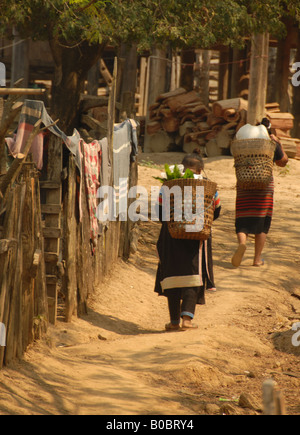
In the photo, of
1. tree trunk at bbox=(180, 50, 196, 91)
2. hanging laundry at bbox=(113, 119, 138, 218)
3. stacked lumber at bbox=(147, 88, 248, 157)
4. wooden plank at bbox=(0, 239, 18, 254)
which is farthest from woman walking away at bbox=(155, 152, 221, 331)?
tree trunk at bbox=(180, 50, 196, 91)

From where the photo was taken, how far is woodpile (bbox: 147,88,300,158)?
50.5 feet

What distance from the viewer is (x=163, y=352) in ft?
17.2

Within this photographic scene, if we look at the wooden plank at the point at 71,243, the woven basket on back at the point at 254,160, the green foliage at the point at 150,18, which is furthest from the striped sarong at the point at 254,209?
the green foliage at the point at 150,18

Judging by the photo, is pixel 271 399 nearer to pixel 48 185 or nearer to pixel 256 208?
pixel 48 185

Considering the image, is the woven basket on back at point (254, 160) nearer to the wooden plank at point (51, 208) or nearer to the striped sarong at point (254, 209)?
the striped sarong at point (254, 209)

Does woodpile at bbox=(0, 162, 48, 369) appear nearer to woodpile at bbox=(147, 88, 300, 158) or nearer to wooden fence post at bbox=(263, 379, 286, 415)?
wooden fence post at bbox=(263, 379, 286, 415)

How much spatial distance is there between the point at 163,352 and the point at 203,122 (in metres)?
11.5

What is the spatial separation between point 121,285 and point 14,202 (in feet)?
12.2

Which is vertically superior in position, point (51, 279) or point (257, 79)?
point (257, 79)

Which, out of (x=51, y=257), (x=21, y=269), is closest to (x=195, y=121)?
(x=51, y=257)

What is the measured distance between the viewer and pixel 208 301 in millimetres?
7648

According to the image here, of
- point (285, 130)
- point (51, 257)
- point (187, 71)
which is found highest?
point (187, 71)

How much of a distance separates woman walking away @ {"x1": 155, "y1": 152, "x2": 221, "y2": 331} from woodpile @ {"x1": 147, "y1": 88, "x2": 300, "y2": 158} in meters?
9.28
